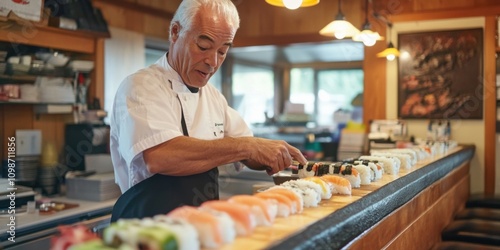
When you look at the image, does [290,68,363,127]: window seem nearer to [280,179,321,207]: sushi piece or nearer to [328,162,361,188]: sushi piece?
[328,162,361,188]: sushi piece

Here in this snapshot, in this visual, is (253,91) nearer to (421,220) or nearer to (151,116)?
(421,220)

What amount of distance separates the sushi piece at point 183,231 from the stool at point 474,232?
2276mm

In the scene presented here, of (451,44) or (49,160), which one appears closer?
(49,160)

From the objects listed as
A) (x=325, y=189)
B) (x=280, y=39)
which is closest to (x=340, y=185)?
(x=325, y=189)

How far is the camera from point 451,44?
15.2 ft

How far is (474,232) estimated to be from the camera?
2.84 m

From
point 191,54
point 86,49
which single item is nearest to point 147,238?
point 191,54

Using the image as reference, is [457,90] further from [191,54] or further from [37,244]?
[37,244]

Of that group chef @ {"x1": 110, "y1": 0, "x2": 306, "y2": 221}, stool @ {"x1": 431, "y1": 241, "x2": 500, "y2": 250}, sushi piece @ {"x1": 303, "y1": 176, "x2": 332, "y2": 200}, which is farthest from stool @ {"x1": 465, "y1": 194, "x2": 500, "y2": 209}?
sushi piece @ {"x1": 303, "y1": 176, "x2": 332, "y2": 200}

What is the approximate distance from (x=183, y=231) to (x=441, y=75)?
4.32 m

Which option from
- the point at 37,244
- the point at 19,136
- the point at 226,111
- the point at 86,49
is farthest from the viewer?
the point at 86,49

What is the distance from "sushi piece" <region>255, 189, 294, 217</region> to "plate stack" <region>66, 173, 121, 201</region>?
2.42m

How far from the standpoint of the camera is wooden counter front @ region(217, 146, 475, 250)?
3.65 feet

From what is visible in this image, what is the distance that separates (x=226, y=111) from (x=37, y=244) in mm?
1454
